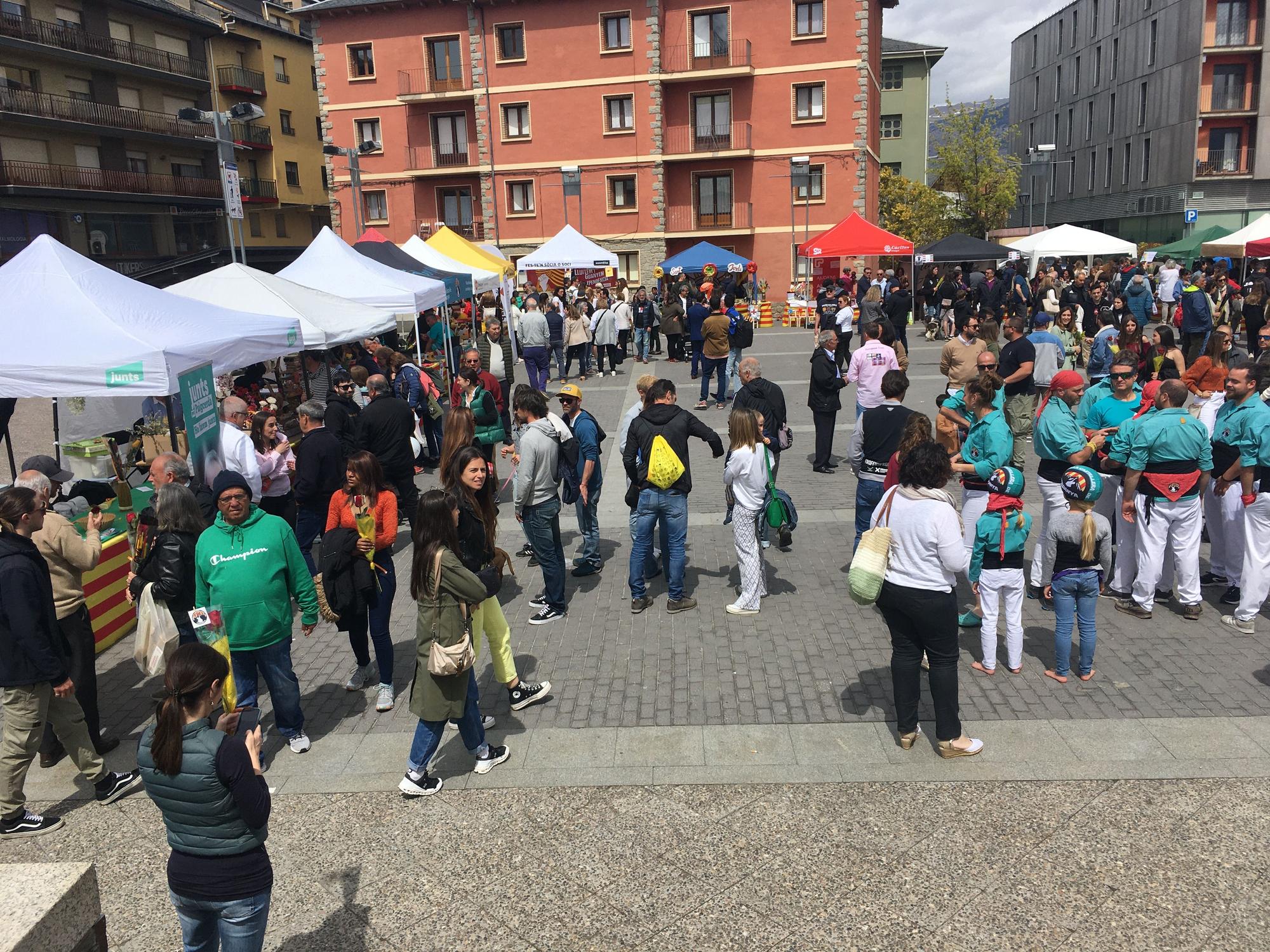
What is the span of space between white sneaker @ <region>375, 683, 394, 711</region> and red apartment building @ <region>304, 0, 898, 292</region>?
3320cm

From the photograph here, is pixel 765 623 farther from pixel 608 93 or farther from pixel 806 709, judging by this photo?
pixel 608 93

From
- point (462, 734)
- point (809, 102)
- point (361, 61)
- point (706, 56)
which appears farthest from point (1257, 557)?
point (361, 61)

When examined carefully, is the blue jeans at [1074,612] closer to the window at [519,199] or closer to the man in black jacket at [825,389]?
the man in black jacket at [825,389]

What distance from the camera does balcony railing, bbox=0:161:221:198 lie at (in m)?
36.4

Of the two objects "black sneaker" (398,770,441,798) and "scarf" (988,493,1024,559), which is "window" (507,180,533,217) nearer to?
"scarf" (988,493,1024,559)

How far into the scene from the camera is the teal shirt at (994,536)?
5758 millimetres

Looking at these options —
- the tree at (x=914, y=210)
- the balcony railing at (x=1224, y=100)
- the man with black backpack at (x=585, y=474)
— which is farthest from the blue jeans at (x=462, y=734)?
the balcony railing at (x=1224, y=100)

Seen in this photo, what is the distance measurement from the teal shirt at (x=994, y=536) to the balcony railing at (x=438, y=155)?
128 ft

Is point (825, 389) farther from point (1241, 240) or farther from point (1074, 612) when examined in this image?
point (1241, 240)

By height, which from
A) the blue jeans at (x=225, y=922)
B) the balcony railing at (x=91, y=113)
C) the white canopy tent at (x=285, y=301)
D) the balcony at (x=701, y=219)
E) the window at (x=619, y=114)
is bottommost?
the blue jeans at (x=225, y=922)

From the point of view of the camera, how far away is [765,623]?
277 inches

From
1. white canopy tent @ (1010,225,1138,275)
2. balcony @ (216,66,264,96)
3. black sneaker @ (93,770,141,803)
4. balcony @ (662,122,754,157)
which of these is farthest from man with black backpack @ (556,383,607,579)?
balcony @ (216,66,264,96)

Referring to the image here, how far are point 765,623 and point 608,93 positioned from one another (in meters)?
35.7

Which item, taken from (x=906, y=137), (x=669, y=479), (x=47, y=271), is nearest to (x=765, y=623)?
(x=669, y=479)
